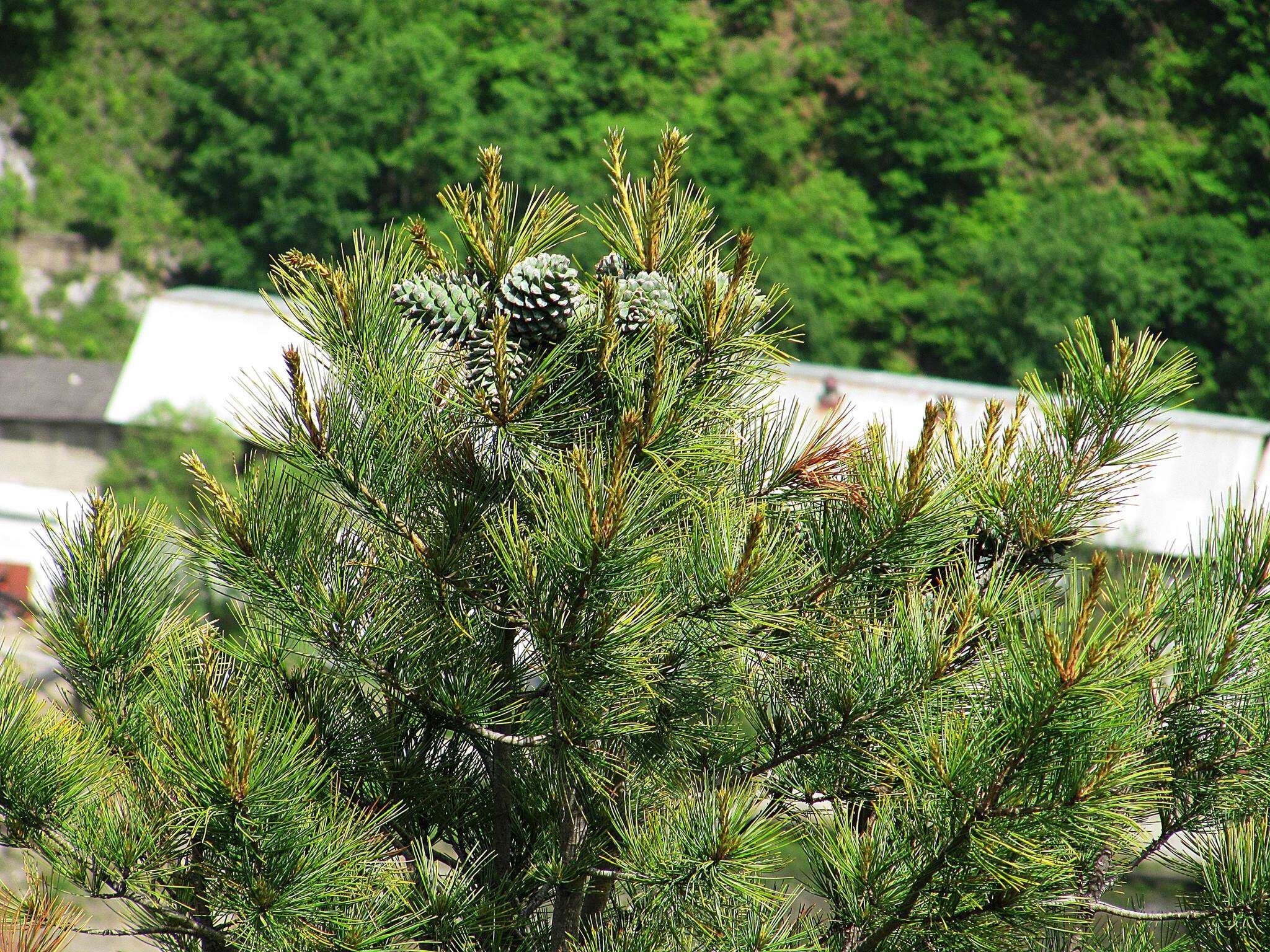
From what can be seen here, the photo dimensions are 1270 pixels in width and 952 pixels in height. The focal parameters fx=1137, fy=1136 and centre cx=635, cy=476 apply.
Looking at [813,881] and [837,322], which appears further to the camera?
[837,322]

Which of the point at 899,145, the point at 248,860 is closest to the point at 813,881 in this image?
the point at 248,860

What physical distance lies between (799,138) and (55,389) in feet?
45.3

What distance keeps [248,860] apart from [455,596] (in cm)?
52

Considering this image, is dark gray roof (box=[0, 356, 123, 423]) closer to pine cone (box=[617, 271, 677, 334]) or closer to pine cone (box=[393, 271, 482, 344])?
pine cone (box=[393, 271, 482, 344])

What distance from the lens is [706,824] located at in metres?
1.71

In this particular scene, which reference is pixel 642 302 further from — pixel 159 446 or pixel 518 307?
pixel 159 446

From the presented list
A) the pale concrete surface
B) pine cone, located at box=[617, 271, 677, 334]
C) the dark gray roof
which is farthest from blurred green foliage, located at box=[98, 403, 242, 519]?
pine cone, located at box=[617, 271, 677, 334]

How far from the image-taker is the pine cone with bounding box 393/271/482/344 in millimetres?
1807

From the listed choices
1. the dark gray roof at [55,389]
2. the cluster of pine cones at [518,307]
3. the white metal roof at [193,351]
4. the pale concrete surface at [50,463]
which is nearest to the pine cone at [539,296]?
the cluster of pine cones at [518,307]

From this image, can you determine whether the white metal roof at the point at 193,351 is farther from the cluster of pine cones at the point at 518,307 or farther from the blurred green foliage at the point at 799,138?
the cluster of pine cones at the point at 518,307

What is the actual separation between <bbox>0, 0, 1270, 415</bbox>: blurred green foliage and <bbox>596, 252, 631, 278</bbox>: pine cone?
17.0 metres

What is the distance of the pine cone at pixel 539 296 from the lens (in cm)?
175

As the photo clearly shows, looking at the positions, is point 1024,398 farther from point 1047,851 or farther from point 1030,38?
point 1030,38

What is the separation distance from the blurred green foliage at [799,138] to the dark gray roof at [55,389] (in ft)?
16.0
